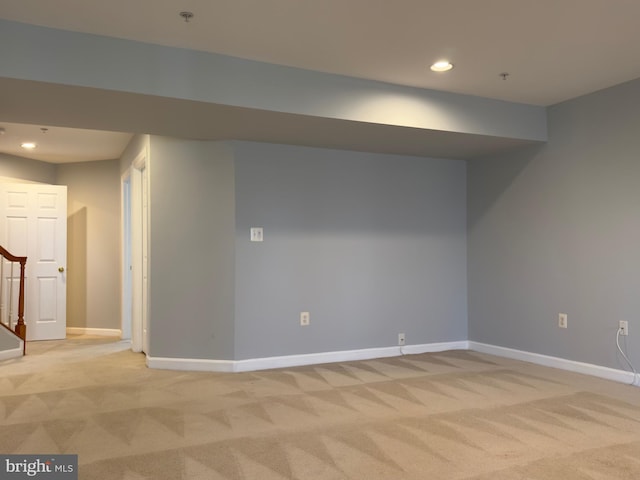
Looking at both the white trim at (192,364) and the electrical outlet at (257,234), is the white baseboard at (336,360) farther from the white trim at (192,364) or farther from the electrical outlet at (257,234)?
the electrical outlet at (257,234)

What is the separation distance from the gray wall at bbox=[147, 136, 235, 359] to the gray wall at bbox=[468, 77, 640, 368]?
2.57 meters

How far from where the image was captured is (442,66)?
3.37 m

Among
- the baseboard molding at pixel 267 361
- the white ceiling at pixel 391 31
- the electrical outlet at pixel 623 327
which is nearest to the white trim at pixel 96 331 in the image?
the baseboard molding at pixel 267 361

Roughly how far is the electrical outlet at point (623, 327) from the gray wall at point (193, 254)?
3062 mm

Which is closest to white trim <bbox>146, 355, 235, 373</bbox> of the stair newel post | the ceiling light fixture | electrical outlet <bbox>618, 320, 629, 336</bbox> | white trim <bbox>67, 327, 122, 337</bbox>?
the stair newel post

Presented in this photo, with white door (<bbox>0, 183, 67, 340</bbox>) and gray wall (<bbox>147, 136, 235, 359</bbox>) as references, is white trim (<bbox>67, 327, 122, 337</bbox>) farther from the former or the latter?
gray wall (<bbox>147, 136, 235, 359</bbox>)

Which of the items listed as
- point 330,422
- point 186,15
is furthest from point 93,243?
point 330,422

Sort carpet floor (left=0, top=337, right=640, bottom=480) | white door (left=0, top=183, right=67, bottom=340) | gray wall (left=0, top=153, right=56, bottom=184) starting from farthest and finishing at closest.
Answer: gray wall (left=0, top=153, right=56, bottom=184), white door (left=0, top=183, right=67, bottom=340), carpet floor (left=0, top=337, right=640, bottom=480)

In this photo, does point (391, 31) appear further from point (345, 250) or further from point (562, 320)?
point (562, 320)

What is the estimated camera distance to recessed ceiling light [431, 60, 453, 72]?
3307mm

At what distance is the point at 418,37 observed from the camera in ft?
9.56

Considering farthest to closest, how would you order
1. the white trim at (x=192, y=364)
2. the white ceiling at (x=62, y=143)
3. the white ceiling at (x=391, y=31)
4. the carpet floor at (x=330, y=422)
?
the white ceiling at (x=62, y=143), the white trim at (x=192, y=364), the white ceiling at (x=391, y=31), the carpet floor at (x=330, y=422)

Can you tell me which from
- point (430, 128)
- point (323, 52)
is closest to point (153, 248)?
point (323, 52)

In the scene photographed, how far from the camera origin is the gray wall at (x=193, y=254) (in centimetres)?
420
